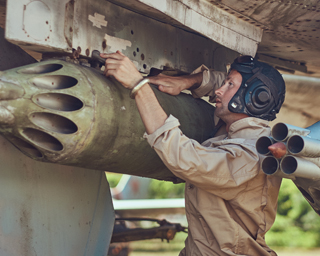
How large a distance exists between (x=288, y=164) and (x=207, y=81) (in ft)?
3.99

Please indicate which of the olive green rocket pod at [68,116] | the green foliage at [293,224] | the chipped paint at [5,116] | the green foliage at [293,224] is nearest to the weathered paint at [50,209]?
the olive green rocket pod at [68,116]

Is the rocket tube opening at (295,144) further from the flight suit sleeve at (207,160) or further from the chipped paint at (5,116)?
the chipped paint at (5,116)

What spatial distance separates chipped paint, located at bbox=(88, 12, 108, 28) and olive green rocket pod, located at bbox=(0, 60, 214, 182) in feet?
Answer: 0.99

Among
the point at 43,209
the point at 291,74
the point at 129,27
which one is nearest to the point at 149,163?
the point at 43,209

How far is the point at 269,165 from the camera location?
2.08 meters

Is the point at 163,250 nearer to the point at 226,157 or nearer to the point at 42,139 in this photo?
the point at 226,157

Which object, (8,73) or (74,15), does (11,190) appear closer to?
(8,73)

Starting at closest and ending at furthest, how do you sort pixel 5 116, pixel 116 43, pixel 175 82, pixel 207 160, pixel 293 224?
1. pixel 5 116
2. pixel 207 160
3. pixel 116 43
4. pixel 175 82
5. pixel 293 224

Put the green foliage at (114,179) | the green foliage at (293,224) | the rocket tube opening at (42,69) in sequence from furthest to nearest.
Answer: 1. the green foliage at (114,179)
2. the green foliage at (293,224)
3. the rocket tube opening at (42,69)

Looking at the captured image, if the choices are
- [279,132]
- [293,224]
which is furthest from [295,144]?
[293,224]

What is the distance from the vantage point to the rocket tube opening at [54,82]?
2029mm

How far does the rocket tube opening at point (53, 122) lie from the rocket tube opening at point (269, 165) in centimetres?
91

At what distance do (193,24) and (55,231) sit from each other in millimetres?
1436

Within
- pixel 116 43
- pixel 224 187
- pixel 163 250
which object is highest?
Result: pixel 116 43
